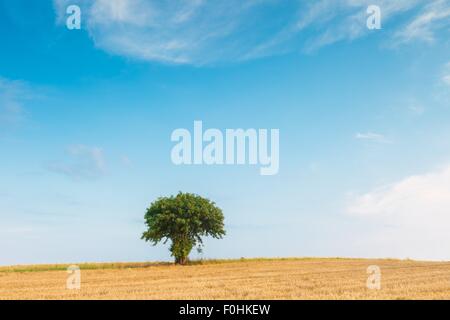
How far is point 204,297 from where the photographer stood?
22656mm

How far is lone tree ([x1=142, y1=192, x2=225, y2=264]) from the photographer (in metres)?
58.8

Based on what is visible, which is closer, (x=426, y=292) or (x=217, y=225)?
(x=426, y=292)

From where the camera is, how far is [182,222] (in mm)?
57688

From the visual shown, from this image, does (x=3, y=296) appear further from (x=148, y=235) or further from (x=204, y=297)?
(x=148, y=235)

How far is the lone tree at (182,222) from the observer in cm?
5875

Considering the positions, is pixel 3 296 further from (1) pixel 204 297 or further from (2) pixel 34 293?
Result: (1) pixel 204 297
